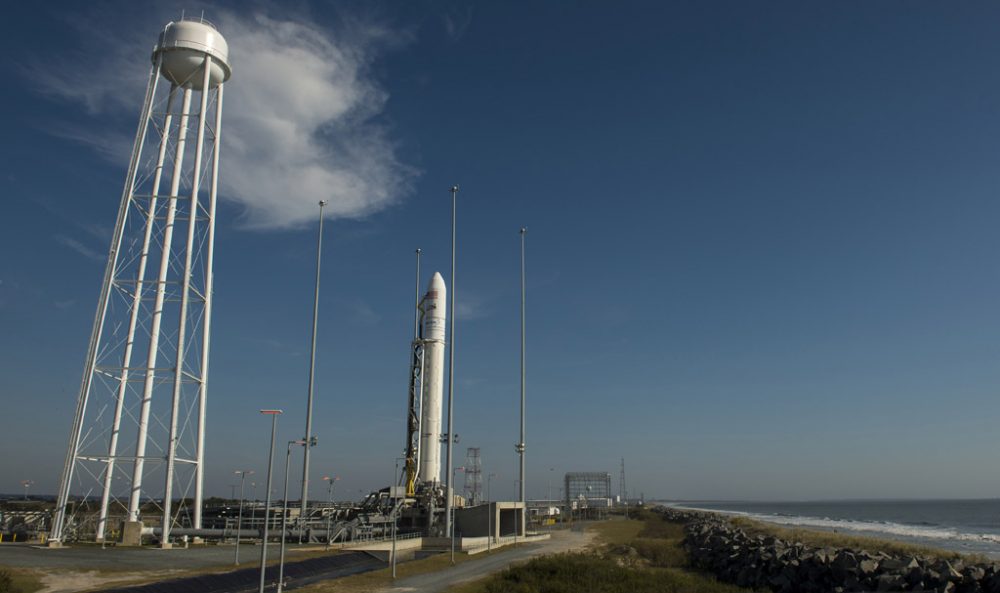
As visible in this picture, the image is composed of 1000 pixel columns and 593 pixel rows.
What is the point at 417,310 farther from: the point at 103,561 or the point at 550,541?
the point at 103,561

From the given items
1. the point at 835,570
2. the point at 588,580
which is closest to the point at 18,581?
the point at 588,580

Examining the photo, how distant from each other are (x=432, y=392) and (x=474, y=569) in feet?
88.5

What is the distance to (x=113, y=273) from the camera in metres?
42.8

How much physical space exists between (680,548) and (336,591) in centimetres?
3058

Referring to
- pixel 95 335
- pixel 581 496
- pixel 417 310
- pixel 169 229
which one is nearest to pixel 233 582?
pixel 95 335

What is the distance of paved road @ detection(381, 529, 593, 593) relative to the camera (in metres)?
29.5

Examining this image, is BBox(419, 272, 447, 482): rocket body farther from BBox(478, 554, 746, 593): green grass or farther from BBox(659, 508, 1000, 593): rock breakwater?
BBox(478, 554, 746, 593): green grass

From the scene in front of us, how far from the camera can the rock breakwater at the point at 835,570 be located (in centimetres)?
2508

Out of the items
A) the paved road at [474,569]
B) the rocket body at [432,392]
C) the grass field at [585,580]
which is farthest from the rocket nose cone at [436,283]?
the grass field at [585,580]

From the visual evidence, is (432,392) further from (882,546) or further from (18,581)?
(18,581)

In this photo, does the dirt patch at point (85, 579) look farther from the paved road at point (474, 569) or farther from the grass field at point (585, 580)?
the grass field at point (585, 580)

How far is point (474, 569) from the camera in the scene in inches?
1405

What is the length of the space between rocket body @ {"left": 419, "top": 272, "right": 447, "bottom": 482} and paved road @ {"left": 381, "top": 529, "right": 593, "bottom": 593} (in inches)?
460

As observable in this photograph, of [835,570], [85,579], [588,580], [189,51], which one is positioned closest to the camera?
[85,579]
